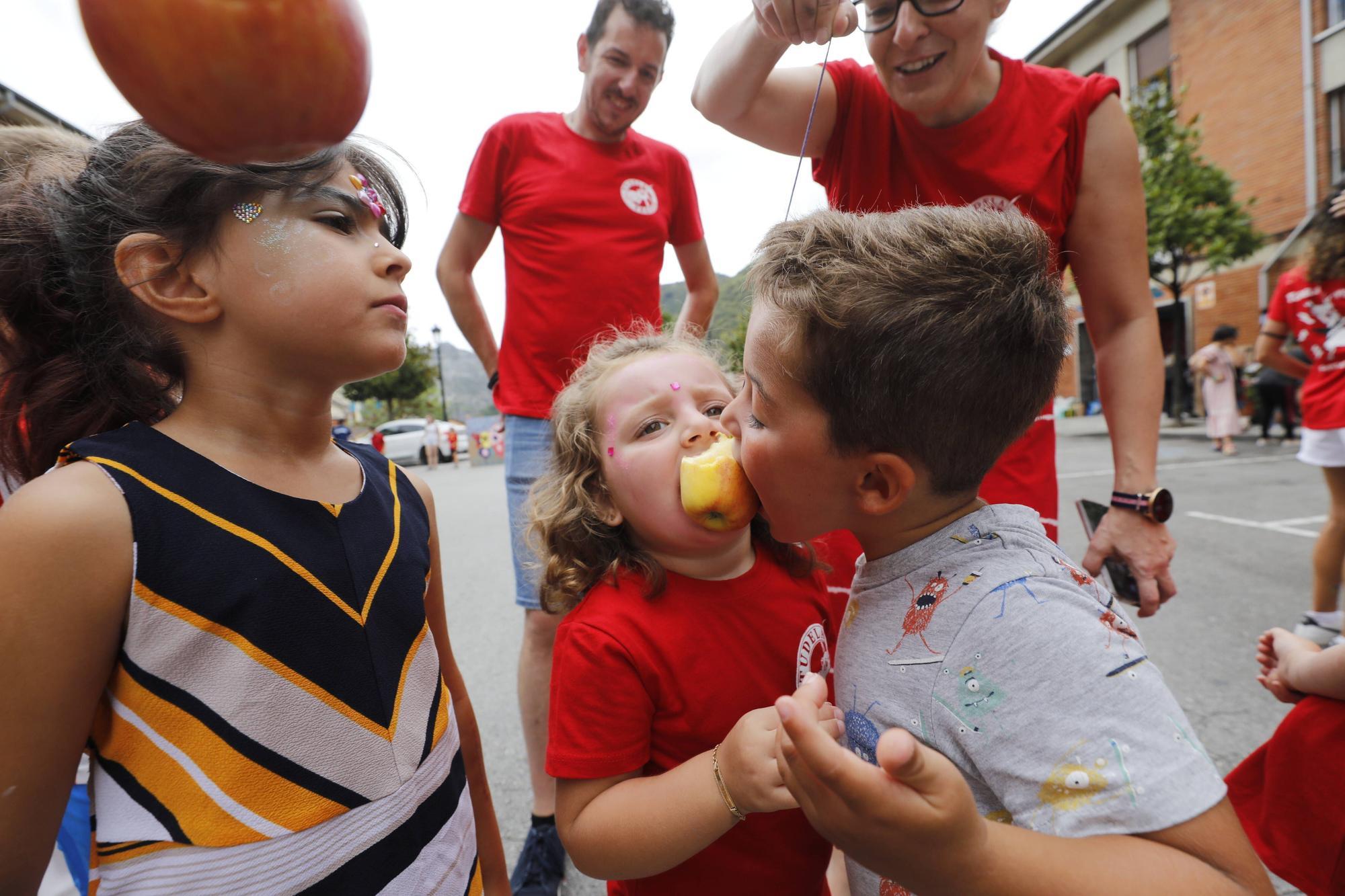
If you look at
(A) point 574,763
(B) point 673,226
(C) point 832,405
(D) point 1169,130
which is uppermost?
(D) point 1169,130

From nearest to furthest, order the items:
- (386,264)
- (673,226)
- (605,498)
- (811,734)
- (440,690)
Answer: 1. (811,734)
2. (386,264)
3. (440,690)
4. (605,498)
5. (673,226)

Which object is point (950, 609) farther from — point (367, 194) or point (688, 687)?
point (367, 194)

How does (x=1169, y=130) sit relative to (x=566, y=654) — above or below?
above

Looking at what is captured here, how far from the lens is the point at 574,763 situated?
1.11 m

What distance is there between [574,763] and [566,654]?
166 millimetres

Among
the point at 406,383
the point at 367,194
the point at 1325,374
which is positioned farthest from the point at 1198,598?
the point at 406,383

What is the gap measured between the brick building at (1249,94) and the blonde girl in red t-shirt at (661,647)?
1542cm

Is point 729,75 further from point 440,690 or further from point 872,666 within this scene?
point 440,690

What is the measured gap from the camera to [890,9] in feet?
4.82

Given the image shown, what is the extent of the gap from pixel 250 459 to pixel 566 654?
22.7 inches

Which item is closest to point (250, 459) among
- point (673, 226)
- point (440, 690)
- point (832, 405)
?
point (440, 690)

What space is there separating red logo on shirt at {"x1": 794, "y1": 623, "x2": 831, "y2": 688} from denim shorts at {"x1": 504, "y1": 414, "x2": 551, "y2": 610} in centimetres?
110

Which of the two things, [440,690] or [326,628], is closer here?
[326,628]

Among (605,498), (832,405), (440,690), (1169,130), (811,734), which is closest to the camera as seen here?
(811,734)
